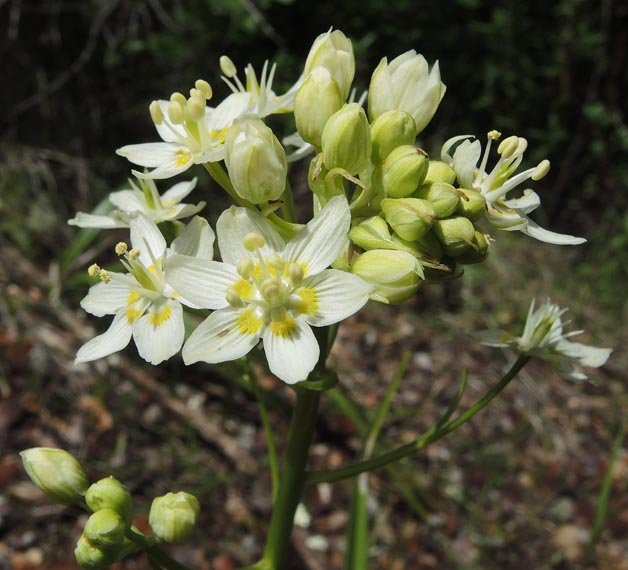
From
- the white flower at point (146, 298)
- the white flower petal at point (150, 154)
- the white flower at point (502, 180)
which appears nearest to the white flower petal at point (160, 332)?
the white flower at point (146, 298)

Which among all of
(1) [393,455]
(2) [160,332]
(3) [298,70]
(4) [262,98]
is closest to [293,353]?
(2) [160,332]

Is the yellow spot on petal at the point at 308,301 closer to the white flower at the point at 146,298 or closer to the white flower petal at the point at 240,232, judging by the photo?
the white flower petal at the point at 240,232

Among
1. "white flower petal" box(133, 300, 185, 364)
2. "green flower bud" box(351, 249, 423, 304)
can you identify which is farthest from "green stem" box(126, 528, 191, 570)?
"green flower bud" box(351, 249, 423, 304)

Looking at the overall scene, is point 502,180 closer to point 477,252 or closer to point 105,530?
point 477,252

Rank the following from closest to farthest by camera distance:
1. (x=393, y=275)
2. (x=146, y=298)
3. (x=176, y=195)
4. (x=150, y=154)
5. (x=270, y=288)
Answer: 1. (x=393, y=275)
2. (x=270, y=288)
3. (x=146, y=298)
4. (x=150, y=154)
5. (x=176, y=195)

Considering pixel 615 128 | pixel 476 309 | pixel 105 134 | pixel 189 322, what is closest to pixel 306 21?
pixel 105 134

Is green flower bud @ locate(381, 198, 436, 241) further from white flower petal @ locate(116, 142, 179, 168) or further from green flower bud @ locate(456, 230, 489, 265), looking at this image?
white flower petal @ locate(116, 142, 179, 168)
